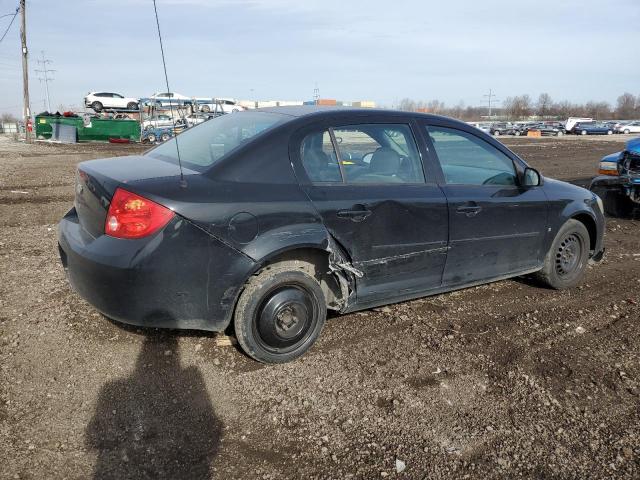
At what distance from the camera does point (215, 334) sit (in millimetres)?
3869

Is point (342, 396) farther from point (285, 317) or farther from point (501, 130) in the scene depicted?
point (501, 130)

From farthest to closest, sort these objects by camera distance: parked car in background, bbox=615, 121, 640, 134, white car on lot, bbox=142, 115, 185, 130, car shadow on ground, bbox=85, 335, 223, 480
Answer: parked car in background, bbox=615, 121, 640, 134 → white car on lot, bbox=142, 115, 185, 130 → car shadow on ground, bbox=85, 335, 223, 480

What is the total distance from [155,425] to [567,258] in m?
4.09

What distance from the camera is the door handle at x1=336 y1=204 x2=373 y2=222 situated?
3523 mm

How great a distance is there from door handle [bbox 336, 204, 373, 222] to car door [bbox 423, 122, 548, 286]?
81 centimetres

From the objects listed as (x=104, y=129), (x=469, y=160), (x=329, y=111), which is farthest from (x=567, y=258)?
(x=104, y=129)

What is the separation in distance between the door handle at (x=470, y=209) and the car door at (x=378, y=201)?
0.58ft

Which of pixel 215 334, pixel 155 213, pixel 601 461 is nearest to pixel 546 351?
pixel 601 461

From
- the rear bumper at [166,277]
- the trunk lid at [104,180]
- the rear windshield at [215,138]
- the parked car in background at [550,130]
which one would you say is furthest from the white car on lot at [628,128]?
the rear bumper at [166,277]

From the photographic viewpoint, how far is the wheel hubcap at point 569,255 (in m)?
5.04

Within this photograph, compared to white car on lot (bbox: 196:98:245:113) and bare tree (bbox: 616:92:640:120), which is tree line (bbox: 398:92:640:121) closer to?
bare tree (bbox: 616:92:640:120)

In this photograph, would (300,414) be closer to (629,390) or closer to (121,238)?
(121,238)

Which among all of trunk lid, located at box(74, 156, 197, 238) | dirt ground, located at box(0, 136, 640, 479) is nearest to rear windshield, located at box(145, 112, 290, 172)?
trunk lid, located at box(74, 156, 197, 238)

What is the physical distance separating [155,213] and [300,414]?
1.43 m
